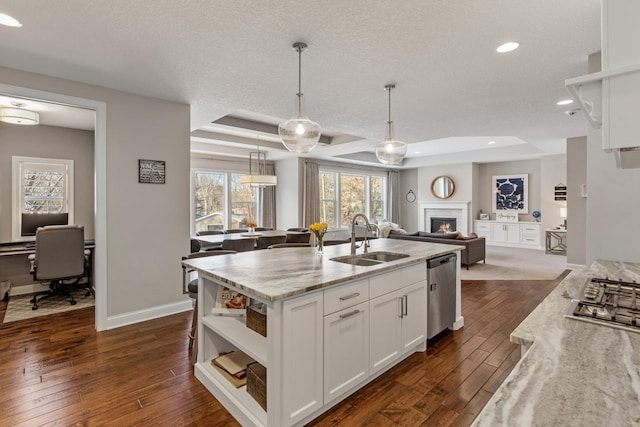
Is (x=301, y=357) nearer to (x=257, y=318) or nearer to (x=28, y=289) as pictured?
(x=257, y=318)

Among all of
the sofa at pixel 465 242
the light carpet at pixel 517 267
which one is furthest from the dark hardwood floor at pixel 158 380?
the sofa at pixel 465 242

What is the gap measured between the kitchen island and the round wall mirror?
26.5 feet

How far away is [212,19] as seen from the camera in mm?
2088

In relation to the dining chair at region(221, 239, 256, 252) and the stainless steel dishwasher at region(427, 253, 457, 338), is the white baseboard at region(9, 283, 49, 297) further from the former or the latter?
the stainless steel dishwasher at region(427, 253, 457, 338)

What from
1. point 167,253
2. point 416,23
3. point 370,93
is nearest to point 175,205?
point 167,253

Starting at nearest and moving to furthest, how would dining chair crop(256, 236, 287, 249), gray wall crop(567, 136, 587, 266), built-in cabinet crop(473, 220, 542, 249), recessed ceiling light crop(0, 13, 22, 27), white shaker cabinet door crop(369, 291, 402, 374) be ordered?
recessed ceiling light crop(0, 13, 22, 27) → white shaker cabinet door crop(369, 291, 402, 374) → dining chair crop(256, 236, 287, 249) → gray wall crop(567, 136, 587, 266) → built-in cabinet crop(473, 220, 542, 249)

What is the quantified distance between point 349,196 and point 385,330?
299 inches

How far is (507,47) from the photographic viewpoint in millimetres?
2486

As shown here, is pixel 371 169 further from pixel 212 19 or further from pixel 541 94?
pixel 212 19

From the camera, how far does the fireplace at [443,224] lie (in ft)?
33.0

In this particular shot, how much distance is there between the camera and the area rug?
3.61m

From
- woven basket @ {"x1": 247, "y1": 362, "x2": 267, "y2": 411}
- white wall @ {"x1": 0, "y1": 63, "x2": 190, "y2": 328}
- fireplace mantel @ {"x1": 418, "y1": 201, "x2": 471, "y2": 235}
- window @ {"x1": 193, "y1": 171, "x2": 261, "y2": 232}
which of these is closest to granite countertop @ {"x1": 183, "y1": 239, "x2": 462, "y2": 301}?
woven basket @ {"x1": 247, "y1": 362, "x2": 267, "y2": 411}

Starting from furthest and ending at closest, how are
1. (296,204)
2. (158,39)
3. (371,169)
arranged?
(371,169)
(296,204)
(158,39)

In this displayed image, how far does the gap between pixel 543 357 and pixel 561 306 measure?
1.80 feet
